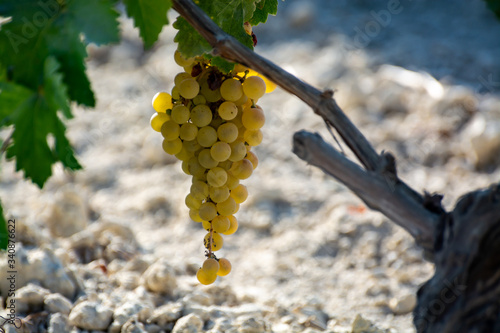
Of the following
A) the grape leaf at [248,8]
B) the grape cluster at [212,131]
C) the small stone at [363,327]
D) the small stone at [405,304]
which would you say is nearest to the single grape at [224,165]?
the grape cluster at [212,131]

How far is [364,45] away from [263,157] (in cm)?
120

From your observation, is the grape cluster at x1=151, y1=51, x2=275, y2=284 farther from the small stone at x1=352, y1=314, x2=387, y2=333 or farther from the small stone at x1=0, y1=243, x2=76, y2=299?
the small stone at x1=0, y1=243, x2=76, y2=299

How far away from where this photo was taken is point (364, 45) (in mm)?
3209

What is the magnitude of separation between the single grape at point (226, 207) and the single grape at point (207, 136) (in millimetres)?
102

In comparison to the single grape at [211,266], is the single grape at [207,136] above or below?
above

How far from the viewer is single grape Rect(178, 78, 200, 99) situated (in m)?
0.86

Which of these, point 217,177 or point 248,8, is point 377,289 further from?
point 248,8

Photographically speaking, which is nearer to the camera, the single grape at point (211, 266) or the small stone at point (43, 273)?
the single grape at point (211, 266)

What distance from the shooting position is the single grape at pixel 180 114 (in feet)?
2.88

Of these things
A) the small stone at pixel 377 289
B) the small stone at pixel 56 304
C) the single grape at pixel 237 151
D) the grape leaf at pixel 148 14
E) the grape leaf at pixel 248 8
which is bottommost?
the small stone at pixel 56 304

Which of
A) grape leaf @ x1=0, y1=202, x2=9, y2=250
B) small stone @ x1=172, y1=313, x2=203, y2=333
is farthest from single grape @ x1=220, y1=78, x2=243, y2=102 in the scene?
small stone @ x1=172, y1=313, x2=203, y2=333

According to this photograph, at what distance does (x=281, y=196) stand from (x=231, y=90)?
133 cm

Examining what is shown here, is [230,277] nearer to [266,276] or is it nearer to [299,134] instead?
[266,276]

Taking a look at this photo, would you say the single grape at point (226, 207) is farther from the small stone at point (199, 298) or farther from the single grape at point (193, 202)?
the small stone at point (199, 298)
